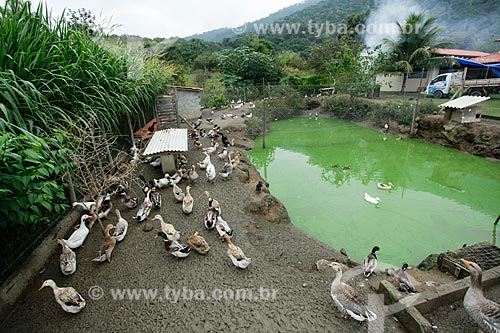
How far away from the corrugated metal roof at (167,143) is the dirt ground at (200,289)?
1.90 metres

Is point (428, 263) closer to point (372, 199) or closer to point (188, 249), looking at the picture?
point (372, 199)

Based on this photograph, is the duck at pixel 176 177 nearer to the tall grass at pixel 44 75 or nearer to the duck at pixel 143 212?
the duck at pixel 143 212

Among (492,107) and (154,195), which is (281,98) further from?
(154,195)

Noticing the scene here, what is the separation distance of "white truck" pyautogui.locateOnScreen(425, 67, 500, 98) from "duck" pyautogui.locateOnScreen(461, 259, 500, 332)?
585 inches

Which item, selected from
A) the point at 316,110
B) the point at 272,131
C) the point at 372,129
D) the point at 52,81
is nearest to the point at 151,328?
the point at 52,81

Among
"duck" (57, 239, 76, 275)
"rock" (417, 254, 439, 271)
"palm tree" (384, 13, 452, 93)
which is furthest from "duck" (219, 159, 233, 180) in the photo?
"palm tree" (384, 13, 452, 93)

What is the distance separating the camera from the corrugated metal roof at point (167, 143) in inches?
249

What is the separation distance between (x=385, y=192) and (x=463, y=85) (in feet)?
37.2

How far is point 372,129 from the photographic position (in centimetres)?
1512

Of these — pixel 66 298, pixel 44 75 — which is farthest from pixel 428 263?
pixel 44 75

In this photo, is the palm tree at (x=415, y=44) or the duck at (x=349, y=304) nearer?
the duck at (x=349, y=304)

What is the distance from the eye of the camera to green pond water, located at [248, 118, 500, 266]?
18.5 ft

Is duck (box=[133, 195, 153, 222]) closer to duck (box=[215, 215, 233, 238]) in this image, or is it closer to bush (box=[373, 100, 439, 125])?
duck (box=[215, 215, 233, 238])

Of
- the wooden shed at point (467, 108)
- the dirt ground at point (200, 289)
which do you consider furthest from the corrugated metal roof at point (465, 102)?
the dirt ground at point (200, 289)
